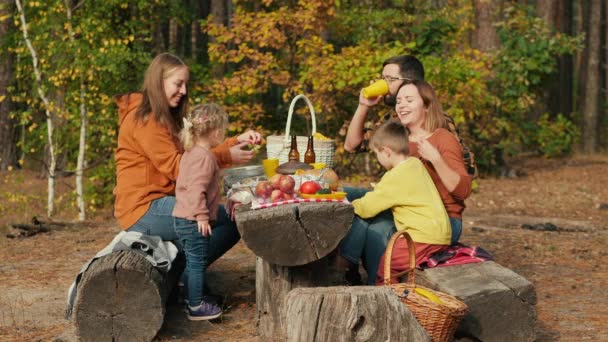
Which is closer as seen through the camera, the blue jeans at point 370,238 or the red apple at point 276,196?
the red apple at point 276,196

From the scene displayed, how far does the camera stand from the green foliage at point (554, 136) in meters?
19.6

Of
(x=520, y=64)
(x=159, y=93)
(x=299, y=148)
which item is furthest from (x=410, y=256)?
(x=520, y=64)

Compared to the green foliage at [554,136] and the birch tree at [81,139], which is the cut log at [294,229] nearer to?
the birch tree at [81,139]

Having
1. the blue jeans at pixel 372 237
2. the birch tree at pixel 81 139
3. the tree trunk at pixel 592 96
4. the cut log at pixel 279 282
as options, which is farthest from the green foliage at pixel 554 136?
the cut log at pixel 279 282

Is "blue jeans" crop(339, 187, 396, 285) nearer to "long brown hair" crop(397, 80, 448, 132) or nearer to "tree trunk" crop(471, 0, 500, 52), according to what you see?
"long brown hair" crop(397, 80, 448, 132)

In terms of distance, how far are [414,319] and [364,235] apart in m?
1.24

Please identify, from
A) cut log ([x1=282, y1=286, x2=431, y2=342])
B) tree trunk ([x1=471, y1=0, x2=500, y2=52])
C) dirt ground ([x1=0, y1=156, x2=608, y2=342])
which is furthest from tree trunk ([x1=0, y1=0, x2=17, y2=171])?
cut log ([x1=282, y1=286, x2=431, y2=342])

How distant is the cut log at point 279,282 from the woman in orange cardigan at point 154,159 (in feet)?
2.23

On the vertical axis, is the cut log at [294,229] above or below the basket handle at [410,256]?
above

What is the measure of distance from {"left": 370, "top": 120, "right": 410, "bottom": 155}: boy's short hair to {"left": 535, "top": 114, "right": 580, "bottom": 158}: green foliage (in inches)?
557

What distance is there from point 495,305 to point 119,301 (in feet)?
7.18

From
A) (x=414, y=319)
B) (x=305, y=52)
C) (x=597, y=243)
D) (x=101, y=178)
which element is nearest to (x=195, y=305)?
(x=414, y=319)

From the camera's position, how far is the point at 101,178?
1262 centimetres

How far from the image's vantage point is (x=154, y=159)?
6164 mm
